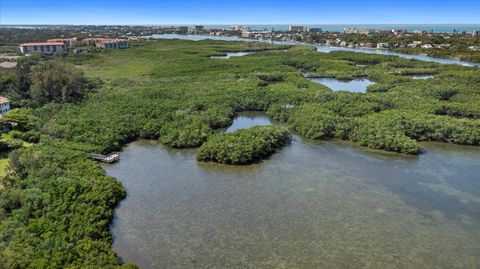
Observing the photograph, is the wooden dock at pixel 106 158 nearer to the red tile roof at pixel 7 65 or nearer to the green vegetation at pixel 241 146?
the green vegetation at pixel 241 146

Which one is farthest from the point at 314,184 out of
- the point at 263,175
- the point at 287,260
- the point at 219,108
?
the point at 219,108

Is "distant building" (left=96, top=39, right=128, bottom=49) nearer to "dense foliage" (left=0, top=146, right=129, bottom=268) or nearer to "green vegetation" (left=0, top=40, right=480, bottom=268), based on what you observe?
"green vegetation" (left=0, top=40, right=480, bottom=268)

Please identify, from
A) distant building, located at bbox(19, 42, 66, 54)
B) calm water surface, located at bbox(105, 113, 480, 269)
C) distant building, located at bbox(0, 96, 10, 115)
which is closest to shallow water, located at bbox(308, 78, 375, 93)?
calm water surface, located at bbox(105, 113, 480, 269)

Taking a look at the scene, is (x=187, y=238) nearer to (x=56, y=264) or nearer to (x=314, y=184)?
(x=56, y=264)

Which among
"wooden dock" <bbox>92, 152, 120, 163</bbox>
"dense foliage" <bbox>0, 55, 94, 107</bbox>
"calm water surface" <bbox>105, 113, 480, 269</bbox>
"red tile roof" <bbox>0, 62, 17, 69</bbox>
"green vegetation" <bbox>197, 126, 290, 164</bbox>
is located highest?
"red tile roof" <bbox>0, 62, 17, 69</bbox>

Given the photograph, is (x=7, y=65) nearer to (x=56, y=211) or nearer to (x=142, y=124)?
(x=142, y=124)

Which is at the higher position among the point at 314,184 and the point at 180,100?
the point at 180,100
